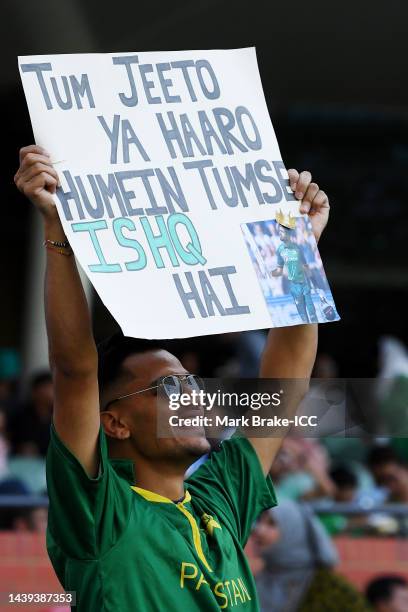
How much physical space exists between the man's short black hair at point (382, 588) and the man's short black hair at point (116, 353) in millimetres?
2942

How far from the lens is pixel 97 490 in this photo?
2506 mm

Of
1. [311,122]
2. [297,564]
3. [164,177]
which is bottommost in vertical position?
[297,564]

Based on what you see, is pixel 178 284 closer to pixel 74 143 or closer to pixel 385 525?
pixel 74 143

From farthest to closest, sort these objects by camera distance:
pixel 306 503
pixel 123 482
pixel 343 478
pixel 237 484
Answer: pixel 343 478, pixel 306 503, pixel 237 484, pixel 123 482

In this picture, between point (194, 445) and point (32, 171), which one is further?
point (194, 445)

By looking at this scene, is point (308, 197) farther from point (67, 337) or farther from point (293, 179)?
point (67, 337)

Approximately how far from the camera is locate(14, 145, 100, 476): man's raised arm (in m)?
2.48

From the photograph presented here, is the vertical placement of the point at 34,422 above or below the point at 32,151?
above

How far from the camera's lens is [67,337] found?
2.49 meters

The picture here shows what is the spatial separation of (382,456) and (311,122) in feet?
16.7

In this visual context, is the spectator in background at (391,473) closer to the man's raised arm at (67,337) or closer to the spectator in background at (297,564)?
the spectator in background at (297,564)

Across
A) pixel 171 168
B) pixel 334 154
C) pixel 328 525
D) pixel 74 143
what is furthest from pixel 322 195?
pixel 334 154

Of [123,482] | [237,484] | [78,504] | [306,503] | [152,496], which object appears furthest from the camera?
[306,503]

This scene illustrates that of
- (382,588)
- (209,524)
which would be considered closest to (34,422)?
(382,588)
